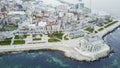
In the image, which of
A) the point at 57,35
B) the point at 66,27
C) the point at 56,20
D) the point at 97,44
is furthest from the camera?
the point at 56,20

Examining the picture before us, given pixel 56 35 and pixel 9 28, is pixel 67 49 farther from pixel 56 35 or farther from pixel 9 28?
pixel 9 28

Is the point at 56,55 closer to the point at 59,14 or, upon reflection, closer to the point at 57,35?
the point at 57,35

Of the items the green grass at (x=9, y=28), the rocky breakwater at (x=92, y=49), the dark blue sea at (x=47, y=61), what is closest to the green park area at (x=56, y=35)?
the dark blue sea at (x=47, y=61)

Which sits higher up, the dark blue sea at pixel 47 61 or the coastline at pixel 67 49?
the coastline at pixel 67 49

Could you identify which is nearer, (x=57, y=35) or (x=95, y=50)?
(x=95, y=50)

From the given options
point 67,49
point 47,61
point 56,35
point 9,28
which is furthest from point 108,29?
point 9,28

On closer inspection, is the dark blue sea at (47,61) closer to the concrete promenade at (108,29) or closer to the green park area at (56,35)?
the green park area at (56,35)

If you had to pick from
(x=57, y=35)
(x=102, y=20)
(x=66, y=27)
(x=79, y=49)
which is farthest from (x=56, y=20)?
(x=79, y=49)

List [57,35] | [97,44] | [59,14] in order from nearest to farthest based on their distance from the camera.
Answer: [97,44], [57,35], [59,14]
